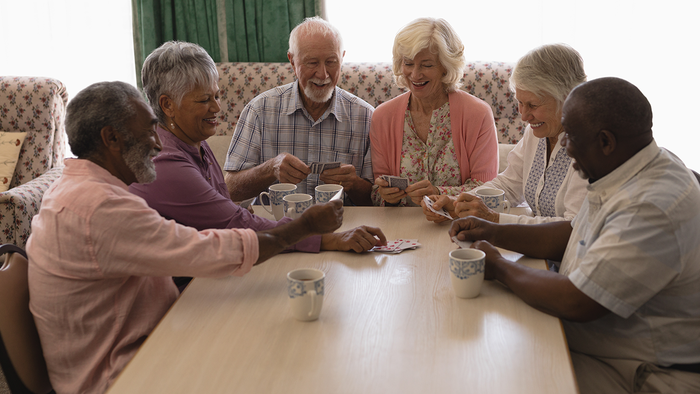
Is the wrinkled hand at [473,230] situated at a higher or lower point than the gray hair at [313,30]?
lower

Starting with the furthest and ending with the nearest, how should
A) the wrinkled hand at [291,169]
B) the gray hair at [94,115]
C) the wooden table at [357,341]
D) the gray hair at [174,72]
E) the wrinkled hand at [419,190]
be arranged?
the wrinkled hand at [291,169] < the wrinkled hand at [419,190] < the gray hair at [174,72] < the gray hair at [94,115] < the wooden table at [357,341]

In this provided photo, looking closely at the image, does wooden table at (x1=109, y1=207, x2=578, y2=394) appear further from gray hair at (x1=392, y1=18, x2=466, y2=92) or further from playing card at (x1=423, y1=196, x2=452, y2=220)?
gray hair at (x1=392, y1=18, x2=466, y2=92)

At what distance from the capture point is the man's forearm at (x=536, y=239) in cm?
150

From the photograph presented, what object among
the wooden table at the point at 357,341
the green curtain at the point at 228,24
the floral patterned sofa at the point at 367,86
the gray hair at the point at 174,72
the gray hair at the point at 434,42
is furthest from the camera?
the green curtain at the point at 228,24

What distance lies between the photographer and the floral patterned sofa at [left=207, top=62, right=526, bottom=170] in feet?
10.8

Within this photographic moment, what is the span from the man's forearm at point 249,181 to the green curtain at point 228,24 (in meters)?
1.72

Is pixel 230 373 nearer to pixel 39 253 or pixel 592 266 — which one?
pixel 39 253

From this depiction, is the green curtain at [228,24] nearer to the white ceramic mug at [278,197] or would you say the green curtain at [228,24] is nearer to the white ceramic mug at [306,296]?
the white ceramic mug at [278,197]

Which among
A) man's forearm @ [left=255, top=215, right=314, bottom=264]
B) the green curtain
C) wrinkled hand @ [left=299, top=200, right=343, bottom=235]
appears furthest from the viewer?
the green curtain

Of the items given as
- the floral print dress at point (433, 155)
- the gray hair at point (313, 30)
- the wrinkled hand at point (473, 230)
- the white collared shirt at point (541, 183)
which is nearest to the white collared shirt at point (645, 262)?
the wrinkled hand at point (473, 230)

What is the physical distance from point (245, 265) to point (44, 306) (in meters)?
0.45

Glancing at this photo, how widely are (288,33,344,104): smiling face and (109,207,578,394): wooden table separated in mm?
1193

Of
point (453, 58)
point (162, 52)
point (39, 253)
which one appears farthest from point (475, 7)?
point (39, 253)

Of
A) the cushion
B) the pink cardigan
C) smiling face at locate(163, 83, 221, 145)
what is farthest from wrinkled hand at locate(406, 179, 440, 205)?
the cushion
